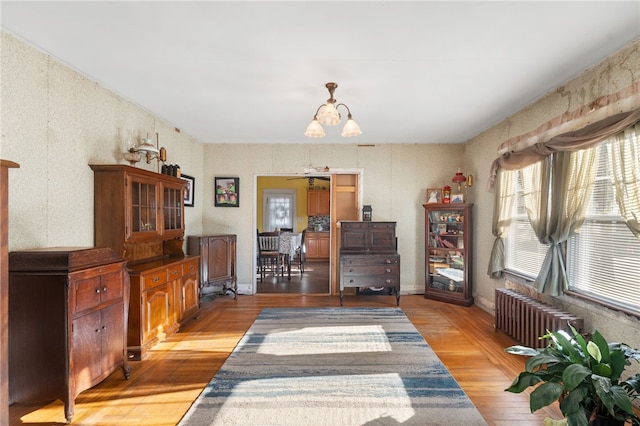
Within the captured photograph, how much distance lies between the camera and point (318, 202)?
9742 mm

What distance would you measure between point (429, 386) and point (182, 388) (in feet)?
6.45

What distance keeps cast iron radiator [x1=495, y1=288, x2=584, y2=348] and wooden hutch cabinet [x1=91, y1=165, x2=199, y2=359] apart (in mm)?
3520

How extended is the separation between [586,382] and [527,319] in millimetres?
1956

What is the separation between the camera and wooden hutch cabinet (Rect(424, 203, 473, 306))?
4.98m

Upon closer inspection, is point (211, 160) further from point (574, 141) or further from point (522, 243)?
point (574, 141)

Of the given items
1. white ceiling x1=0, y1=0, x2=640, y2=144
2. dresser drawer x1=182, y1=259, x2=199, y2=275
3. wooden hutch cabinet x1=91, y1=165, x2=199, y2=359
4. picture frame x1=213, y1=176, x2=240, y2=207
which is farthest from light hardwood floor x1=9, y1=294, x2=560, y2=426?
white ceiling x1=0, y1=0, x2=640, y2=144

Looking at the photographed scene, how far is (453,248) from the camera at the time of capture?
5.12 meters

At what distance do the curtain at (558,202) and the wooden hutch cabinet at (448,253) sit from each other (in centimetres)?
161

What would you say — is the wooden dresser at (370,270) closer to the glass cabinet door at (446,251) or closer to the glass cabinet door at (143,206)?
the glass cabinet door at (446,251)

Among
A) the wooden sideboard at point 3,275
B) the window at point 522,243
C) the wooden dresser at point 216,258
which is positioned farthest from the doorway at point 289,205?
the wooden sideboard at point 3,275

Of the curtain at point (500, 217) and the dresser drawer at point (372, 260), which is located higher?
the curtain at point (500, 217)

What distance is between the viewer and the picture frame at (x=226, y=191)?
5.66 m

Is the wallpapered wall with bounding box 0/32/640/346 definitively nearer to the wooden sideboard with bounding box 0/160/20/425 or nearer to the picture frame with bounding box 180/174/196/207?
the picture frame with bounding box 180/174/196/207

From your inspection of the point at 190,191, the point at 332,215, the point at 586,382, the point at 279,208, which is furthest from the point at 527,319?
the point at 279,208
